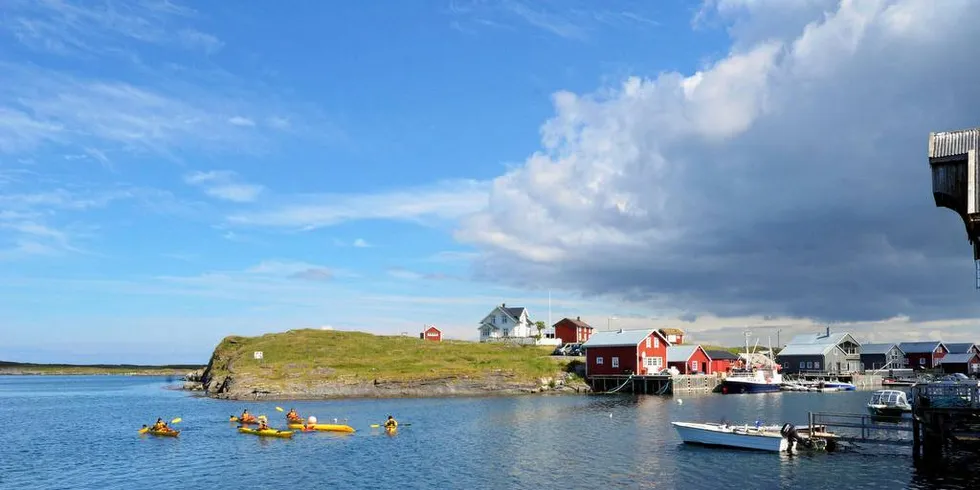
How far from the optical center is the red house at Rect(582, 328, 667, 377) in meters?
112

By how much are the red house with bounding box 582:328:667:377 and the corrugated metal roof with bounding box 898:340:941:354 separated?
7909 centimetres

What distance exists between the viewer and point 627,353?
112250 mm

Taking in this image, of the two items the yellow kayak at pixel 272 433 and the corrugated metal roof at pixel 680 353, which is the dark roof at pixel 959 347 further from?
the yellow kayak at pixel 272 433

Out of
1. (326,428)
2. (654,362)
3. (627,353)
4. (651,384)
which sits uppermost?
(627,353)

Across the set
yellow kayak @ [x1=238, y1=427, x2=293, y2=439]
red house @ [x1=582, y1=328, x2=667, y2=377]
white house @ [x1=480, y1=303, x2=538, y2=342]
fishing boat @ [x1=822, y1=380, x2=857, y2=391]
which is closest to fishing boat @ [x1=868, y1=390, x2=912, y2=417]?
red house @ [x1=582, y1=328, x2=667, y2=377]

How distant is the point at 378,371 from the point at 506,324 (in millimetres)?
58980

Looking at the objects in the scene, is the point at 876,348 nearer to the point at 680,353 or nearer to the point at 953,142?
the point at 680,353

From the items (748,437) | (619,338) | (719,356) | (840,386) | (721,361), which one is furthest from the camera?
(719,356)

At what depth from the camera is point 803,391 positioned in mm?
119125

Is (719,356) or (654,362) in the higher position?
(719,356)

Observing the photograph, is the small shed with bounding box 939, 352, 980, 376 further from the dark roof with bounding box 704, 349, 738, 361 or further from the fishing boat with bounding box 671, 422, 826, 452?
the fishing boat with bounding box 671, 422, 826, 452

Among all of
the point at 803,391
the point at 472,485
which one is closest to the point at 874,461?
the point at 472,485

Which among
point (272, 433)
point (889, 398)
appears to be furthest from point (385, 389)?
point (889, 398)

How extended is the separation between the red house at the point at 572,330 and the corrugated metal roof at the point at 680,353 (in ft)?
108
